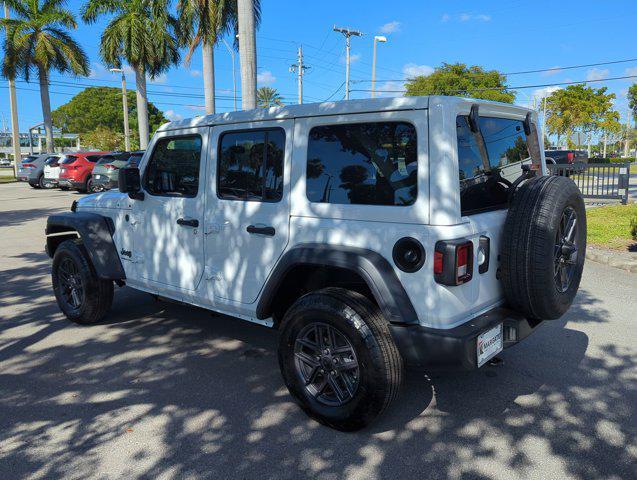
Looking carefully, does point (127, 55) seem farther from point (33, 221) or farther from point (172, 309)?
point (172, 309)

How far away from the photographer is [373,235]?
2852 millimetres

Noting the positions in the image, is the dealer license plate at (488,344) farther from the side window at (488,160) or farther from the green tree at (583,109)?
the green tree at (583,109)

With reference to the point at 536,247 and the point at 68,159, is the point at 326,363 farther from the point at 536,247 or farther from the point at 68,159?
the point at 68,159

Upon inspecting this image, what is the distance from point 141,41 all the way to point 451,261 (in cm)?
2949

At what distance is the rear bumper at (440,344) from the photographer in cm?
265

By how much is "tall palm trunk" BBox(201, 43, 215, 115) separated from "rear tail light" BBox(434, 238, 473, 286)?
16.8 m

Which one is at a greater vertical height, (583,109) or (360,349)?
(583,109)

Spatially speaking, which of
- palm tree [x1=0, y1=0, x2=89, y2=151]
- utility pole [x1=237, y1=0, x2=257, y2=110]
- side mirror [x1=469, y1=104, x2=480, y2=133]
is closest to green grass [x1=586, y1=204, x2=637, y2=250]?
side mirror [x1=469, y1=104, x2=480, y2=133]

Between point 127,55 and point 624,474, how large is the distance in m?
30.3

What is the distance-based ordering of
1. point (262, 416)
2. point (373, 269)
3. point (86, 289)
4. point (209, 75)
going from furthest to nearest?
point (209, 75), point (86, 289), point (262, 416), point (373, 269)

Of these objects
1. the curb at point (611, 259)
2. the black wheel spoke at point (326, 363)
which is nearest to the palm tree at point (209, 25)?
the curb at point (611, 259)

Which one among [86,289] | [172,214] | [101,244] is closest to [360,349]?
[172,214]

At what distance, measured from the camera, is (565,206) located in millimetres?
3037

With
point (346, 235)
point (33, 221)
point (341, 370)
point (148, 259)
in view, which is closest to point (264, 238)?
point (346, 235)
